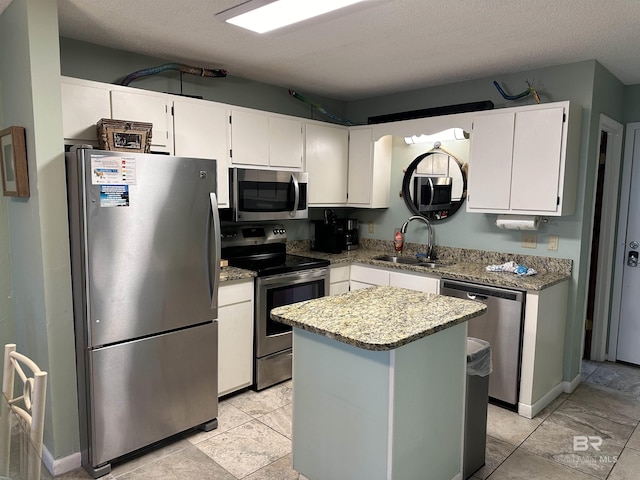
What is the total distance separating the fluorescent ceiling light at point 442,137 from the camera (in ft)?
12.0

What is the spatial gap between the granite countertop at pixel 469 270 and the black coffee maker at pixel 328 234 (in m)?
0.08

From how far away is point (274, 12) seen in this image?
2.14m

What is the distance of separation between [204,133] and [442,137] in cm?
199

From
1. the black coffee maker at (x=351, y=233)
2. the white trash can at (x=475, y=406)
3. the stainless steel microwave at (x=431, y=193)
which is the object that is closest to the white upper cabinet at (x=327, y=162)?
the black coffee maker at (x=351, y=233)

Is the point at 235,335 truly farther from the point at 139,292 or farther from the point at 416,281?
the point at 416,281

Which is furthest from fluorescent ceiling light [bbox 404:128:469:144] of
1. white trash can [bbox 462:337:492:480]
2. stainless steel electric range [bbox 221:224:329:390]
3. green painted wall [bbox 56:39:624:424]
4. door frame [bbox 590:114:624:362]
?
white trash can [bbox 462:337:492:480]

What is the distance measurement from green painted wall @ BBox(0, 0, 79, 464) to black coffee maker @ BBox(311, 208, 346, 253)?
7.77ft

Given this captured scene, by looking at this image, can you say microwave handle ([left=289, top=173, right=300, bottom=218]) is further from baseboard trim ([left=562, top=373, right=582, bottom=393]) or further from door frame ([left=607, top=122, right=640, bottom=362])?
door frame ([left=607, top=122, right=640, bottom=362])

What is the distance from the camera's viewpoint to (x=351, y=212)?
186 inches

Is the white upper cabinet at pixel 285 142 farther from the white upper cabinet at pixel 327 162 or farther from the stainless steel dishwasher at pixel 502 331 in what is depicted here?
the stainless steel dishwasher at pixel 502 331

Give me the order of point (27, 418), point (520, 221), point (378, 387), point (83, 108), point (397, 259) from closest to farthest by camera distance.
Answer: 1. point (27, 418)
2. point (378, 387)
3. point (83, 108)
4. point (520, 221)
5. point (397, 259)

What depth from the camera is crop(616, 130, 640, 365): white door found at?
376 centimetres

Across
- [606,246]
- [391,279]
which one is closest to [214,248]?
[391,279]

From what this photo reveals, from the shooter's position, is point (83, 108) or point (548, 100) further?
point (548, 100)
